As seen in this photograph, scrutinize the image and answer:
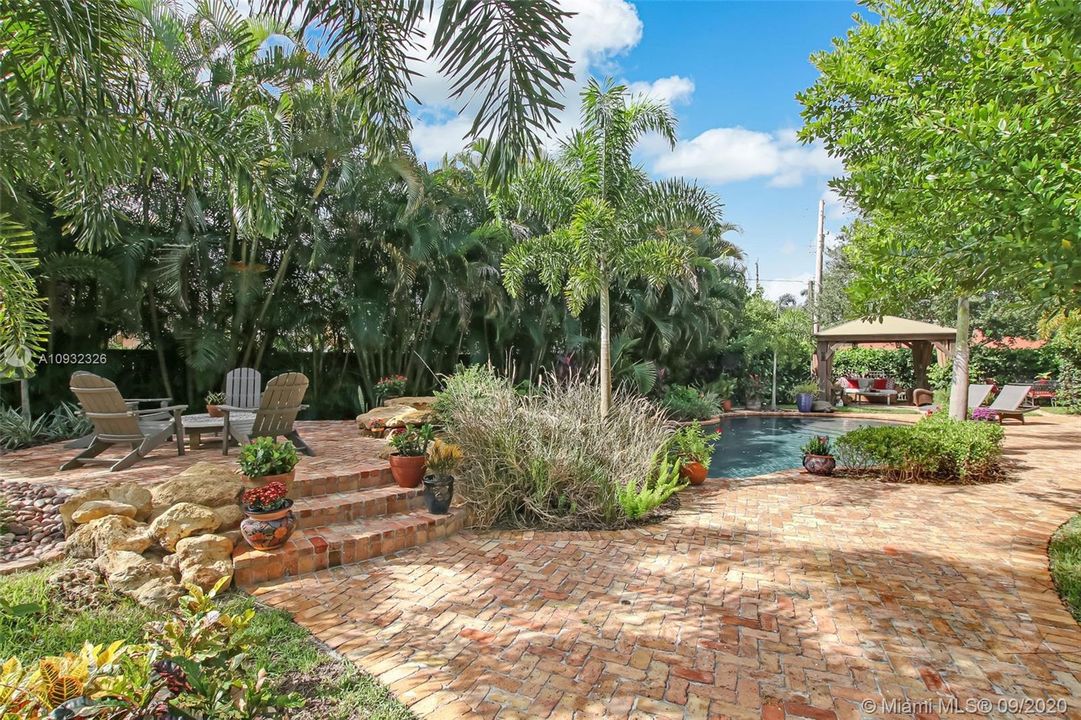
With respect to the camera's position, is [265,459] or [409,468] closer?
[265,459]

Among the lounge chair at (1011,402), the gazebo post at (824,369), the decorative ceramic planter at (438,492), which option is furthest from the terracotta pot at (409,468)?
the gazebo post at (824,369)

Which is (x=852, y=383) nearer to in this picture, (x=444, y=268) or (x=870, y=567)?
(x=444, y=268)

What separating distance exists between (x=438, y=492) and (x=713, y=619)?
8.92ft

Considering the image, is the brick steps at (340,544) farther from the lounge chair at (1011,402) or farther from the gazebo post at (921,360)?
the gazebo post at (921,360)

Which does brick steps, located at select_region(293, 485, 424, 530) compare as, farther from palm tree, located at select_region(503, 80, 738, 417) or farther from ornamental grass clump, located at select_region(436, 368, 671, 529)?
palm tree, located at select_region(503, 80, 738, 417)

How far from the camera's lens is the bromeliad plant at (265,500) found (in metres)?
3.91

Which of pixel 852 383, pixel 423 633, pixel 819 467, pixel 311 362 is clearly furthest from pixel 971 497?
pixel 852 383

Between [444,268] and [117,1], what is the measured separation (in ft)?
25.7

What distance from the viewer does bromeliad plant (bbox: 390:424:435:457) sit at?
5453 millimetres

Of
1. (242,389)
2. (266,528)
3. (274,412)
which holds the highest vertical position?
(242,389)

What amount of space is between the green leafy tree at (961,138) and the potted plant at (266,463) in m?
5.24

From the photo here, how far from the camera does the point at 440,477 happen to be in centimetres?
509

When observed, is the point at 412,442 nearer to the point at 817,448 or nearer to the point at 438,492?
the point at 438,492

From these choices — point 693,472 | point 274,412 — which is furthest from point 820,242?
point 274,412
